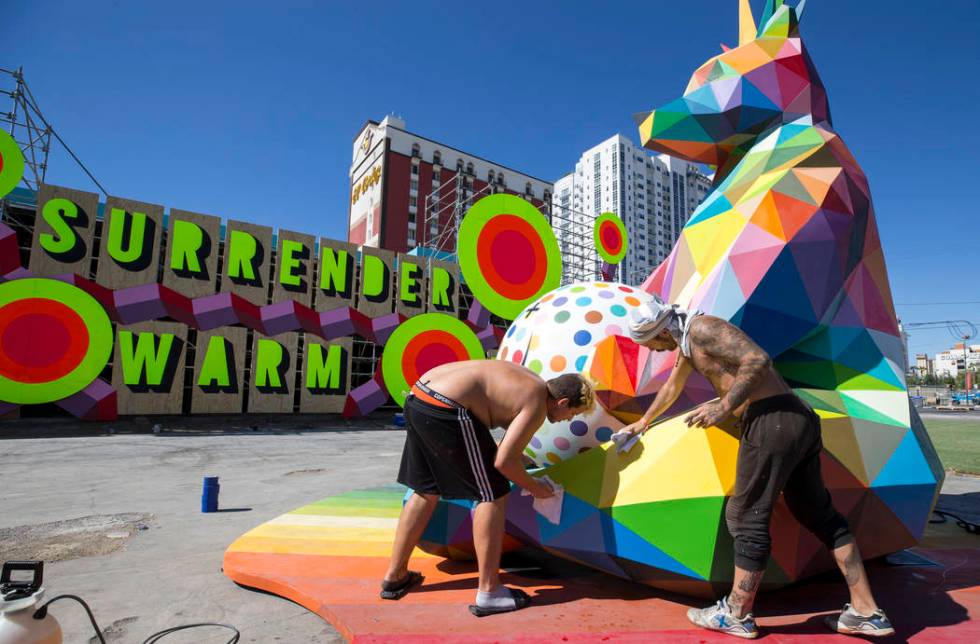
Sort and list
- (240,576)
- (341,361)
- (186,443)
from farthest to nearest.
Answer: (341,361) < (186,443) < (240,576)

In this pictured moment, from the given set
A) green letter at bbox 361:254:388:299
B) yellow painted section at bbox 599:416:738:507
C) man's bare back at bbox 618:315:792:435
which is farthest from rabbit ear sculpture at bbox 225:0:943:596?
green letter at bbox 361:254:388:299

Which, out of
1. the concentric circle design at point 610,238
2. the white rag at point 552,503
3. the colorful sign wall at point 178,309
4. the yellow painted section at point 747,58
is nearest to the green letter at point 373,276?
the colorful sign wall at point 178,309

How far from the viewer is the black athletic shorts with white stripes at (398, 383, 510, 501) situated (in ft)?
9.64

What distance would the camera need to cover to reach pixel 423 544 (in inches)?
139

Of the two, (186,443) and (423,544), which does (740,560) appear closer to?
(423,544)

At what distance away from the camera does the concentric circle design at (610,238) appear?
53.4 feet

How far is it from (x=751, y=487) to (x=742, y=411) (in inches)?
15.7

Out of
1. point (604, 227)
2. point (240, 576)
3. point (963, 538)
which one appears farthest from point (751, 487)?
point (604, 227)

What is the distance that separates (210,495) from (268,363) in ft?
45.2

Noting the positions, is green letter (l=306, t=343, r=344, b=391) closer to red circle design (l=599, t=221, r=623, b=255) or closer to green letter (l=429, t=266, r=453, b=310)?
green letter (l=429, t=266, r=453, b=310)

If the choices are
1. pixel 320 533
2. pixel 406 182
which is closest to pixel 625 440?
pixel 320 533

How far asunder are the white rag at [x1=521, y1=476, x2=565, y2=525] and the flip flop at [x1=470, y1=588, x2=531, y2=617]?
428 mm

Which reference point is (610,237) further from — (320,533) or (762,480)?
(762,480)

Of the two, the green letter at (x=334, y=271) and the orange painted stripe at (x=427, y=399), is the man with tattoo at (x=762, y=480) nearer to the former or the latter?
the orange painted stripe at (x=427, y=399)
